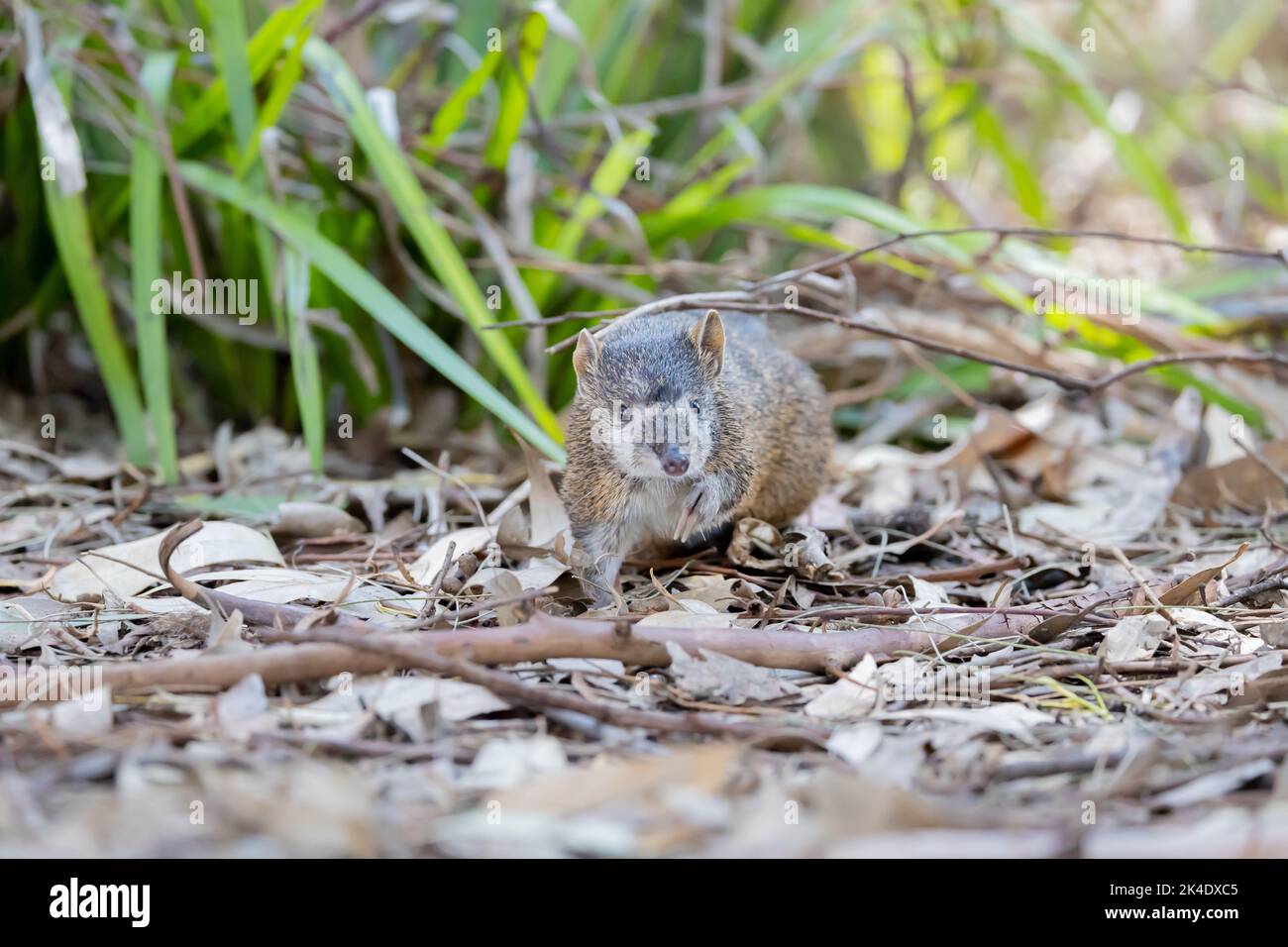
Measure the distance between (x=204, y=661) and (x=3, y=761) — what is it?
43 cm

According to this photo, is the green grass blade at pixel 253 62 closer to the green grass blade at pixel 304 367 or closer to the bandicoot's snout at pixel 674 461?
the green grass blade at pixel 304 367

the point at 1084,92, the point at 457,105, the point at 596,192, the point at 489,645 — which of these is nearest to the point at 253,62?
the point at 457,105

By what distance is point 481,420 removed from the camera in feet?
Result: 17.9

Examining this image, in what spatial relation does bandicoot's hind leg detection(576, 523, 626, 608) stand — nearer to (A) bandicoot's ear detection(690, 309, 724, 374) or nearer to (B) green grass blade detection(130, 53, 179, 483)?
(A) bandicoot's ear detection(690, 309, 724, 374)

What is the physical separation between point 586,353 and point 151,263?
194 centimetres

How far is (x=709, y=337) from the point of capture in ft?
12.5

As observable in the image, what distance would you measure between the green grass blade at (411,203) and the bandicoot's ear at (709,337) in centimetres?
95

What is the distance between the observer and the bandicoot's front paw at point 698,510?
152 inches

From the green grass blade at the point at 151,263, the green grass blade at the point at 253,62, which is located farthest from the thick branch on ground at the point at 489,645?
the green grass blade at the point at 253,62

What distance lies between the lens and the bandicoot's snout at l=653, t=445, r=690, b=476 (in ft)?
11.6

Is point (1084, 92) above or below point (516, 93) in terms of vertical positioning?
above

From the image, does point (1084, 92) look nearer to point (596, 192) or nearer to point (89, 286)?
point (596, 192)

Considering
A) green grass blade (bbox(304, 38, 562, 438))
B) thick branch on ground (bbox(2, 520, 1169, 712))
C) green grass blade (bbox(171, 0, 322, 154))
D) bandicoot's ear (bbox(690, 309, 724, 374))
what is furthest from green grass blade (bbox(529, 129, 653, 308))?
thick branch on ground (bbox(2, 520, 1169, 712))
